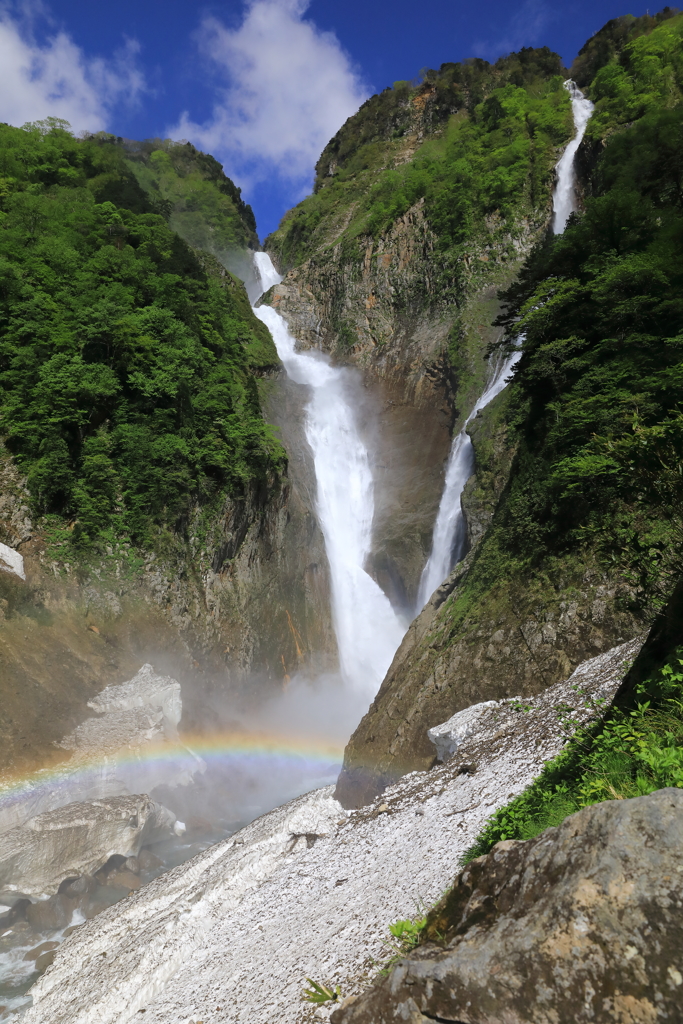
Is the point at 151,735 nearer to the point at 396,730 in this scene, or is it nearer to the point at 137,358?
the point at 396,730

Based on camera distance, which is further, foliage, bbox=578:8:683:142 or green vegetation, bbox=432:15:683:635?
foliage, bbox=578:8:683:142

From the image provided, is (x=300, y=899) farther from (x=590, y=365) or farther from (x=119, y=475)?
(x=119, y=475)

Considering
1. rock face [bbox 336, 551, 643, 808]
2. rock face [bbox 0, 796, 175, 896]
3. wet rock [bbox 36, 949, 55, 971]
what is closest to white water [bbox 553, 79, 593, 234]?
rock face [bbox 336, 551, 643, 808]

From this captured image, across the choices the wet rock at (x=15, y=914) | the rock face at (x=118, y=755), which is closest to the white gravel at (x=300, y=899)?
the wet rock at (x=15, y=914)

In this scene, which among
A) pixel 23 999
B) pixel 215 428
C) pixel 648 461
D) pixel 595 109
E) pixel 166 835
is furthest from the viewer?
pixel 595 109

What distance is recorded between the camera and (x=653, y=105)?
3297 cm

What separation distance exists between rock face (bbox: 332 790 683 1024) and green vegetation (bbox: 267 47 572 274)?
3826cm

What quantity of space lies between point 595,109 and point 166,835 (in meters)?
50.2

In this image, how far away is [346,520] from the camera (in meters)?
31.2

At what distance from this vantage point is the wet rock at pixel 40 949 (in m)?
11.0

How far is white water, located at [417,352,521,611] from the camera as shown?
24234 millimetres

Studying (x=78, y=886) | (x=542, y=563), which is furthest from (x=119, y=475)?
(x=542, y=563)

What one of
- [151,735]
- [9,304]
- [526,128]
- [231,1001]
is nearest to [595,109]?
[526,128]

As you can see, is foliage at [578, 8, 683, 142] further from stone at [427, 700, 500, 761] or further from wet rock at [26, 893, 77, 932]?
wet rock at [26, 893, 77, 932]
